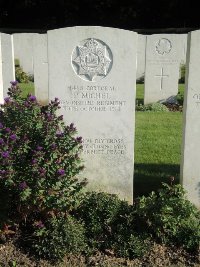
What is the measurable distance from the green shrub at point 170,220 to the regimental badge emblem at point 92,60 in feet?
5.06

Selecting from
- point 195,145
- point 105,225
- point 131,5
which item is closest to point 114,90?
point 195,145

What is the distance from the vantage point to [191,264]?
3801 millimetres

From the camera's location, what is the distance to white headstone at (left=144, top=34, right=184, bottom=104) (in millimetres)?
11203

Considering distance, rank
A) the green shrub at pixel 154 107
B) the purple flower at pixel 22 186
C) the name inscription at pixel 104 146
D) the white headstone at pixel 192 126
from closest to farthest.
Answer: the purple flower at pixel 22 186, the white headstone at pixel 192 126, the name inscription at pixel 104 146, the green shrub at pixel 154 107

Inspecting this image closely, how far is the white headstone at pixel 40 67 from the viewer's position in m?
11.2

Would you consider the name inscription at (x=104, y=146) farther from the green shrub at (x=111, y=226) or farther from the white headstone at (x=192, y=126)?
Result: the white headstone at (x=192, y=126)

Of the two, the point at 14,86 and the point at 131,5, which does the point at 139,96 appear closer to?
the point at 14,86

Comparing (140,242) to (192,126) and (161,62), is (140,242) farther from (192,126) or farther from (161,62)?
(161,62)

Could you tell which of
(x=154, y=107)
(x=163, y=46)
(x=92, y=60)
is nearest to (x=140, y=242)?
(x=92, y=60)

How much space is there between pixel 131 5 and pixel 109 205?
23.9 m

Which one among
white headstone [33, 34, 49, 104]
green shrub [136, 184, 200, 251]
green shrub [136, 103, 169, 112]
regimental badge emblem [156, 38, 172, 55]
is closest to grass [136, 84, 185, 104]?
green shrub [136, 103, 169, 112]

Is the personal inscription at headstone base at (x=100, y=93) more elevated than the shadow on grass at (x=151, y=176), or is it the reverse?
the personal inscription at headstone base at (x=100, y=93)

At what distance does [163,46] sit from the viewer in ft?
36.8

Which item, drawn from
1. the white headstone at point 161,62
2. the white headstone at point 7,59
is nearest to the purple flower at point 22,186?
the white headstone at point 7,59
